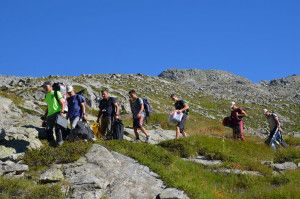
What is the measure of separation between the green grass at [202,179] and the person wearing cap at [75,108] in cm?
171

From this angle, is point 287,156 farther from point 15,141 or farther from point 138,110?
point 15,141

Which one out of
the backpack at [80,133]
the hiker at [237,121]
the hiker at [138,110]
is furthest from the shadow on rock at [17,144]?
the hiker at [237,121]

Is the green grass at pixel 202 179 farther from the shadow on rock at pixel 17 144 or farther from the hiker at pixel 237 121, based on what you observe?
the hiker at pixel 237 121

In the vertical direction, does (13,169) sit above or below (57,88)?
below

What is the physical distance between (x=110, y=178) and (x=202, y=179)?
10.2 ft

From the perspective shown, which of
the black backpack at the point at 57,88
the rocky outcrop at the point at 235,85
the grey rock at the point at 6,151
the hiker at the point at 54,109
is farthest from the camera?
the rocky outcrop at the point at 235,85

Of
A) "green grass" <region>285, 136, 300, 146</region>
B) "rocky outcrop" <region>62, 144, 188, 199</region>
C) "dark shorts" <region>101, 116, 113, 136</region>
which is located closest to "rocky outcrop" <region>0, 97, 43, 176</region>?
"rocky outcrop" <region>62, 144, 188, 199</region>

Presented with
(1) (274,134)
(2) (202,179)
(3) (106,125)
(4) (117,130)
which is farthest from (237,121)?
(2) (202,179)

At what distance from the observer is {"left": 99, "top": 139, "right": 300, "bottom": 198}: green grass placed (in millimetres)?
14930

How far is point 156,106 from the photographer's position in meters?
60.1

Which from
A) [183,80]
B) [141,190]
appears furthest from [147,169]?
[183,80]

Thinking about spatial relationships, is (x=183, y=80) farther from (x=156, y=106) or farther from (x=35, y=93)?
(x=35, y=93)

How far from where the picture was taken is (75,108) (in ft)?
64.8

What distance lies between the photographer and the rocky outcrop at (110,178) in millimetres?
14469
